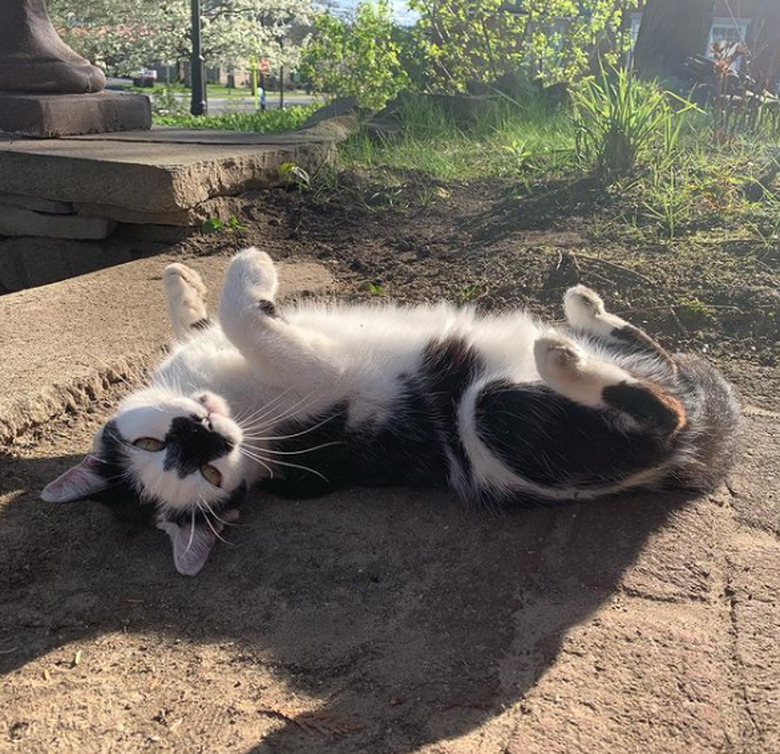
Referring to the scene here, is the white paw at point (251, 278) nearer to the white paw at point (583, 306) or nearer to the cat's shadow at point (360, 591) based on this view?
the cat's shadow at point (360, 591)

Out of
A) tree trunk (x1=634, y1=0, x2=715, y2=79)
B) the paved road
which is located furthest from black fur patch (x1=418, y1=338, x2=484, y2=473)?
the paved road

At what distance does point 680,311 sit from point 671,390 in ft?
3.32

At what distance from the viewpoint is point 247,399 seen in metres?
2.44

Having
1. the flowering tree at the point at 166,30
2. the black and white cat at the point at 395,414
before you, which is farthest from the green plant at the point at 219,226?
the flowering tree at the point at 166,30

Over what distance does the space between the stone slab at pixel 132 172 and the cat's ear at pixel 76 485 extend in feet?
7.24

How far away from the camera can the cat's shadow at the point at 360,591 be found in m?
1.54

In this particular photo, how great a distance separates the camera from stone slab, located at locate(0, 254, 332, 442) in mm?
2594

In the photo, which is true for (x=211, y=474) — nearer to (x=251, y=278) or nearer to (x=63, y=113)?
(x=251, y=278)

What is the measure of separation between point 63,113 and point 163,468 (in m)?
3.73

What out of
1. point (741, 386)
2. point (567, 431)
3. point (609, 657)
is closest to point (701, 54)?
point (741, 386)

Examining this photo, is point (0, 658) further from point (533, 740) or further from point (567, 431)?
point (567, 431)

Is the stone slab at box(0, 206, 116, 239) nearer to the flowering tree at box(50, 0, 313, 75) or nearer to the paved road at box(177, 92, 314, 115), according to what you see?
the flowering tree at box(50, 0, 313, 75)

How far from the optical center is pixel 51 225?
428 centimetres

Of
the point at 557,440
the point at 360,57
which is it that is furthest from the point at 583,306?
the point at 360,57
